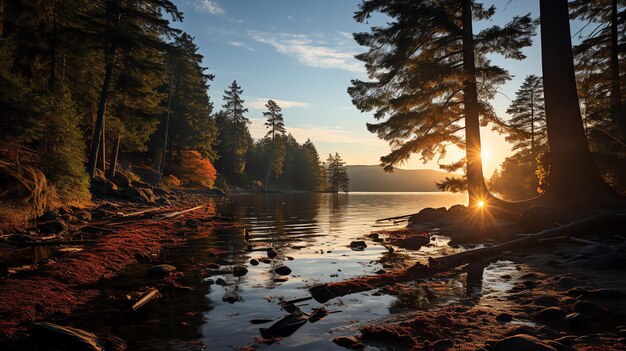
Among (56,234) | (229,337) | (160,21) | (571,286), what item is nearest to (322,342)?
(229,337)

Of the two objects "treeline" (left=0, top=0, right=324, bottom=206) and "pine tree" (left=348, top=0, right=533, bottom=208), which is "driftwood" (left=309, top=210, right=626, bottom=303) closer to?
"pine tree" (left=348, top=0, right=533, bottom=208)

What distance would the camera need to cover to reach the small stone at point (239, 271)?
315 inches

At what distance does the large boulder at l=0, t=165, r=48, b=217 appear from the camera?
39.1 ft

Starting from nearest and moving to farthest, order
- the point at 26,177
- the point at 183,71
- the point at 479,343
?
1. the point at 479,343
2. the point at 26,177
3. the point at 183,71

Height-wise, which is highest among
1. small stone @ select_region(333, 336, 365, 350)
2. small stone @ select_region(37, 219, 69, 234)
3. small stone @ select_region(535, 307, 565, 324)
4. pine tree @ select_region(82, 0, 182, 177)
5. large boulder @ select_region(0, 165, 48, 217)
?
pine tree @ select_region(82, 0, 182, 177)

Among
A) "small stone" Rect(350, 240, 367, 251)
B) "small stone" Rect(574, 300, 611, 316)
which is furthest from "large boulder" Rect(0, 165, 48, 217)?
"small stone" Rect(574, 300, 611, 316)

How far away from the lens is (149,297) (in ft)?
19.6

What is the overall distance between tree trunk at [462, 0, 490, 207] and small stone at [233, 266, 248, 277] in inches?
474

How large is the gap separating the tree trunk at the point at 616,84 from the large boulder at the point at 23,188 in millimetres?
26361

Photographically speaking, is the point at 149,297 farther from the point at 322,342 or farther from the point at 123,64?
the point at 123,64

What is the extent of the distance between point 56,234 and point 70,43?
1458cm

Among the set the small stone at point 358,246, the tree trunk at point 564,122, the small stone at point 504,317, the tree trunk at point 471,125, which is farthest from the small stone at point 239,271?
the tree trunk at point 471,125

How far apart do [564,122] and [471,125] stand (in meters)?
4.57

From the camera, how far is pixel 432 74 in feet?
50.4
